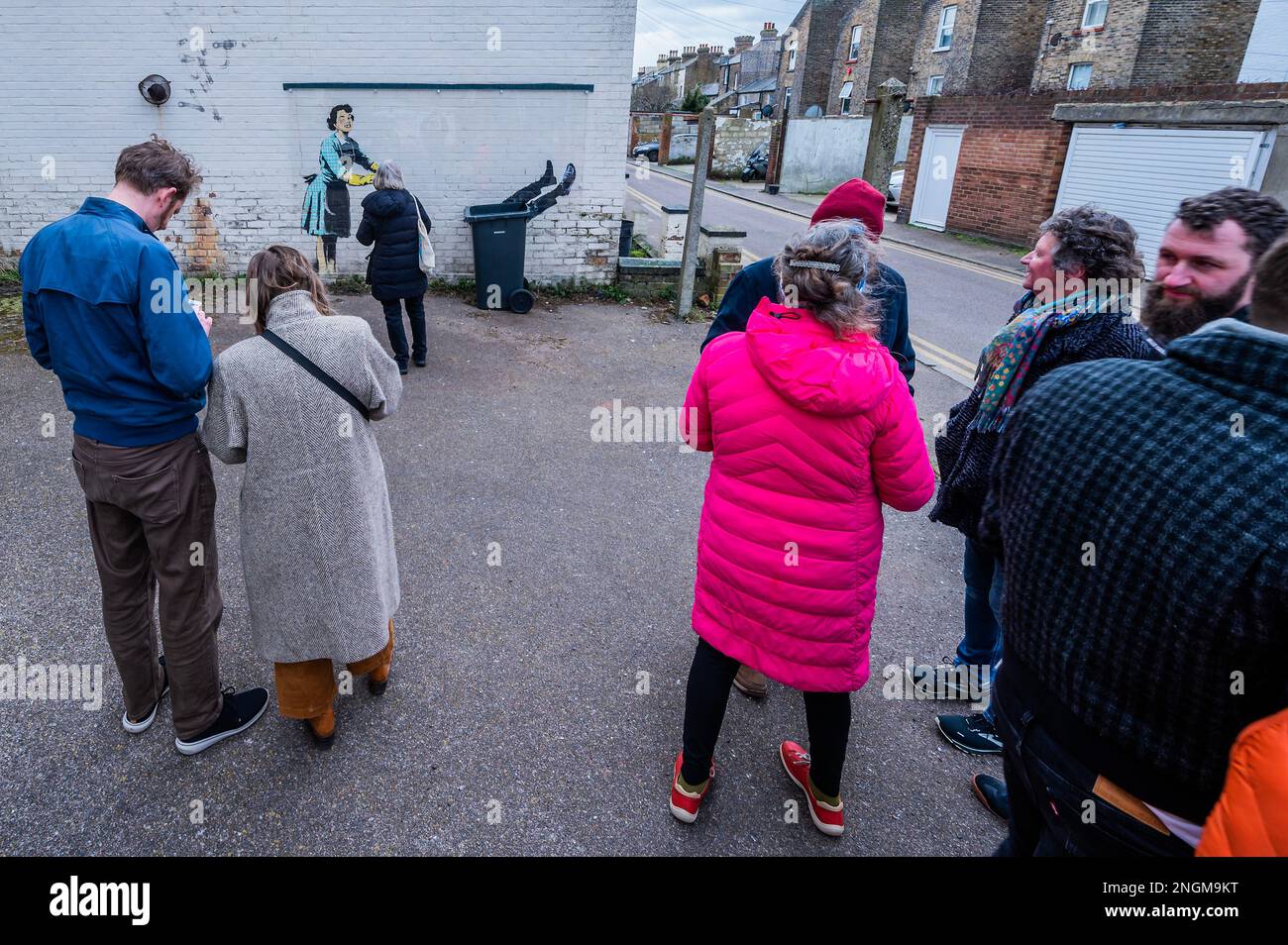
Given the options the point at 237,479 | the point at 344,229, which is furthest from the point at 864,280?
the point at 344,229

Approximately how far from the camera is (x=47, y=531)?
4188mm

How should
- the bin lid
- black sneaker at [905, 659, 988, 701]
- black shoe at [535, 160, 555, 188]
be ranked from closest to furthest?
black sneaker at [905, 659, 988, 701]
the bin lid
black shoe at [535, 160, 555, 188]

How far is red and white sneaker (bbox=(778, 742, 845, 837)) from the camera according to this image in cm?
258

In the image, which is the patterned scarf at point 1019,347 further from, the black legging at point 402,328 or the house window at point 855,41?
the house window at point 855,41

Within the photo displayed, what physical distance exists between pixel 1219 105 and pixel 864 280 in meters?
14.8

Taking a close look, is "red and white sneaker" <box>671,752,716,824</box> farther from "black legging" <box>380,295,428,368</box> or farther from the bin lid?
the bin lid

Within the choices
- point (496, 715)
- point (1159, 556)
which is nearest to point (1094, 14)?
point (496, 715)

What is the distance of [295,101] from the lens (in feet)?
29.4

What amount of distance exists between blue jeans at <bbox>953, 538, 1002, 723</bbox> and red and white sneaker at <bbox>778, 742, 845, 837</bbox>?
2.77 feet

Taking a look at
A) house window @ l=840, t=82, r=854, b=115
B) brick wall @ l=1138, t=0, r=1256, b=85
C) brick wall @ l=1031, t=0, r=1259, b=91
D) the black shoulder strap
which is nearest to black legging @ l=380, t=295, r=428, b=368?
the black shoulder strap

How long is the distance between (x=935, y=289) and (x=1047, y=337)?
1054 centimetres

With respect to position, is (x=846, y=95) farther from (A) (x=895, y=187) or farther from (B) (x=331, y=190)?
(B) (x=331, y=190)
